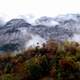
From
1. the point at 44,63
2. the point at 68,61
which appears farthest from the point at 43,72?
the point at 68,61

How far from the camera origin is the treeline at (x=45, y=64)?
64.5 ft

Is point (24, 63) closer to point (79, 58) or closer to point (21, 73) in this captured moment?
point (21, 73)

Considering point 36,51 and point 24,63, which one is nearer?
point 24,63

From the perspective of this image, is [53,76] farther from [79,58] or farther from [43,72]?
[79,58]

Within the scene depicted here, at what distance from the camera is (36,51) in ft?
77.0

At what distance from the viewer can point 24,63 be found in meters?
21.4

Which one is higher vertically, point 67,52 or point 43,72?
point 67,52

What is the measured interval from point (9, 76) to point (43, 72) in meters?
2.76

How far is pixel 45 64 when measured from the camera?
819 inches

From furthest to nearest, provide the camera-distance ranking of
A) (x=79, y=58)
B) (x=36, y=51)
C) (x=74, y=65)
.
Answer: (x=36, y=51), (x=79, y=58), (x=74, y=65)

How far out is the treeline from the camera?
19656 mm

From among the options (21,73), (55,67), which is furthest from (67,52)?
(21,73)

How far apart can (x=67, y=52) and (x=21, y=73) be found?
428 centimetres

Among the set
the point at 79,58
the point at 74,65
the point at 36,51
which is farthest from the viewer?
the point at 36,51
